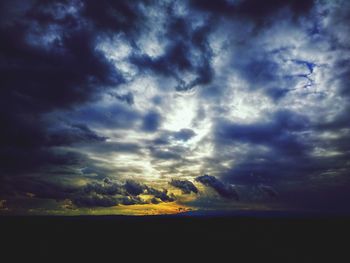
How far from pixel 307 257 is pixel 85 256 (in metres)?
53.5

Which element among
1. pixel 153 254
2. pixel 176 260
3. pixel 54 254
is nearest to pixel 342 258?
pixel 176 260

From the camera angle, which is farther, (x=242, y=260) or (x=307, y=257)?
(x=307, y=257)

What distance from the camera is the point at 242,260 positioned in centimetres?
4669

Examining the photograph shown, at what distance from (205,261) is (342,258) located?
111 ft

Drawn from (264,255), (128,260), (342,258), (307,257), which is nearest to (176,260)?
(128,260)

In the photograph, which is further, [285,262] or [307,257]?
[307,257]

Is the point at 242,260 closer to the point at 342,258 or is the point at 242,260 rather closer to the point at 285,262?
the point at 285,262

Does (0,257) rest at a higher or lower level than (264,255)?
higher

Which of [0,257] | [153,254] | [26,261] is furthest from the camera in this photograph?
[153,254]

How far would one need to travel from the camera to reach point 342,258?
166ft

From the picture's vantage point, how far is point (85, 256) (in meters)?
51.4

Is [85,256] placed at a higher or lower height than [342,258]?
higher

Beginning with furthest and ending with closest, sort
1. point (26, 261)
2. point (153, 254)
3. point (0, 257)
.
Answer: point (153, 254), point (0, 257), point (26, 261)

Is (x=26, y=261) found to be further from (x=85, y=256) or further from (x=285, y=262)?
(x=285, y=262)
